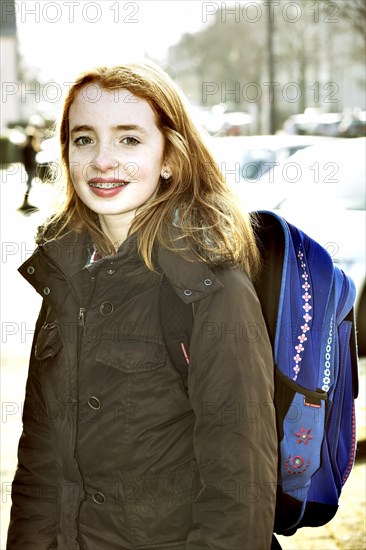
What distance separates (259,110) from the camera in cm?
3991

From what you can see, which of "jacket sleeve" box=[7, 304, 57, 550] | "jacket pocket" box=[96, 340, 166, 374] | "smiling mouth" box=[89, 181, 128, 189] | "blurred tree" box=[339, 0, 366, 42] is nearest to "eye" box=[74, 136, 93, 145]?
"smiling mouth" box=[89, 181, 128, 189]

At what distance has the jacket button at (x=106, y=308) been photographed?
1.78m

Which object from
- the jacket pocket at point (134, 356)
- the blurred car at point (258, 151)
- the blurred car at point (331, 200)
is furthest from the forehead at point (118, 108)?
the blurred car at point (258, 151)

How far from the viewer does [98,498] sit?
175cm

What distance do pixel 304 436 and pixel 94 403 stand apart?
0.44 metres

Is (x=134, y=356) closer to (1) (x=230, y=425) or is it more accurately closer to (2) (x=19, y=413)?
(1) (x=230, y=425)

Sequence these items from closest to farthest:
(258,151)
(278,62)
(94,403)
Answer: (94,403)
(258,151)
(278,62)

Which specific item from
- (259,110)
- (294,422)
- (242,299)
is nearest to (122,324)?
(242,299)

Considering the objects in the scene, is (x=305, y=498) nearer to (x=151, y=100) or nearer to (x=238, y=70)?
(x=151, y=100)

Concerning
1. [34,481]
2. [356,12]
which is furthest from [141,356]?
[356,12]

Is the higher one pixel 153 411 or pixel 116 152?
pixel 116 152

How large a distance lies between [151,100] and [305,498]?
2.95 feet

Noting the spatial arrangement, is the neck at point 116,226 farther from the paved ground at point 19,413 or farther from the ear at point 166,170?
the paved ground at point 19,413

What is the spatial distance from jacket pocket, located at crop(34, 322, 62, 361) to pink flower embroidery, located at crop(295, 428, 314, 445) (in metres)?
0.52
